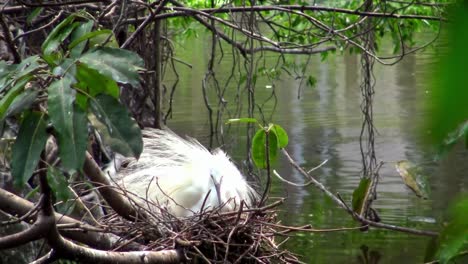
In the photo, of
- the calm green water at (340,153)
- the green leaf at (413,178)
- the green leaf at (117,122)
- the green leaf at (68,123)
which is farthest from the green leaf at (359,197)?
the green leaf at (68,123)

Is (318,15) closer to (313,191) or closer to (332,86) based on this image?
(313,191)

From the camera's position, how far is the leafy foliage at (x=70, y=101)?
111cm

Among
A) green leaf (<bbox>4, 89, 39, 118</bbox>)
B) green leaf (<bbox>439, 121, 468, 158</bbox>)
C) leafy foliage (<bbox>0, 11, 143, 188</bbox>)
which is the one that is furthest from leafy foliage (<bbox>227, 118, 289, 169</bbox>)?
green leaf (<bbox>439, 121, 468, 158</bbox>)

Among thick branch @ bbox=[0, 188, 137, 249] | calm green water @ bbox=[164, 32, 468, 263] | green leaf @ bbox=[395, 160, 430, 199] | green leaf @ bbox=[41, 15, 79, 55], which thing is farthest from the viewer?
calm green water @ bbox=[164, 32, 468, 263]

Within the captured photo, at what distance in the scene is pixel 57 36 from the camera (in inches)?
56.9

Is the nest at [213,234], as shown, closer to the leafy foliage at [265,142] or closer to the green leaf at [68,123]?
the leafy foliage at [265,142]

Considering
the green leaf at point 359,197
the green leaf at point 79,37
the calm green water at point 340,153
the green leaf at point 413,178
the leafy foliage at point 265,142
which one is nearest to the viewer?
the green leaf at point 79,37

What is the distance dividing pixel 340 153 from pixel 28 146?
6776 mm

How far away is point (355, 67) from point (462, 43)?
1434cm

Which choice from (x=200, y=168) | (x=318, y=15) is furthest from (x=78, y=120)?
(x=318, y=15)

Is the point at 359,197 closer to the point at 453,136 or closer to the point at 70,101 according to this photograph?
the point at 70,101

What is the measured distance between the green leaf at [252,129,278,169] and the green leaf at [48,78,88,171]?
41.5 inches

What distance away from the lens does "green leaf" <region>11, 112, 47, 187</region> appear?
1221 millimetres

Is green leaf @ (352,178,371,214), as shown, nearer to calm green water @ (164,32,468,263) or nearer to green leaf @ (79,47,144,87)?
calm green water @ (164,32,468,263)
